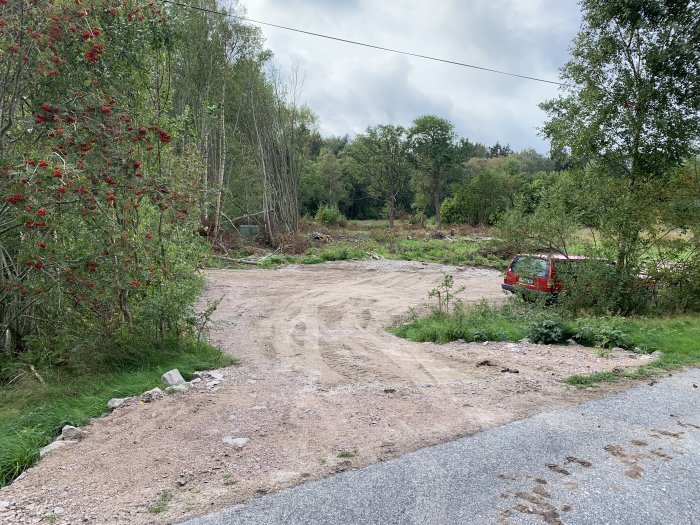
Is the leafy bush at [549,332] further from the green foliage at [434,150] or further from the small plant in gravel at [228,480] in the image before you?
the green foliage at [434,150]

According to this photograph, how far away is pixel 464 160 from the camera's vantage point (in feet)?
158

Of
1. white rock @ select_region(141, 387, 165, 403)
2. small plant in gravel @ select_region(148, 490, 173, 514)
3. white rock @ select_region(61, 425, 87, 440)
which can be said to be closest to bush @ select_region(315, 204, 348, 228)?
white rock @ select_region(141, 387, 165, 403)

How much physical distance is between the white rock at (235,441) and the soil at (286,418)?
1.0 inches

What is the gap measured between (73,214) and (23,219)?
63 cm

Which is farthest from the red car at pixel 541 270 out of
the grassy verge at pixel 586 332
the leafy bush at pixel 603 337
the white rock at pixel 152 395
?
the white rock at pixel 152 395

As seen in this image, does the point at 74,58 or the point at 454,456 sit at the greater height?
the point at 74,58

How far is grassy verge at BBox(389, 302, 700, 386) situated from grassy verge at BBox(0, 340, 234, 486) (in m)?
4.01

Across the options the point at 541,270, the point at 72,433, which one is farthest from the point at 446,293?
the point at 72,433

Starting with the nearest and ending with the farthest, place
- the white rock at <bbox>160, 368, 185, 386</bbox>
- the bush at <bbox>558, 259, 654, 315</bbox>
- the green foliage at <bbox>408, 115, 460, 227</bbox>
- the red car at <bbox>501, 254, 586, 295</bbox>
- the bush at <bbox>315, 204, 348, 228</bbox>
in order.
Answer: the white rock at <bbox>160, 368, 185, 386</bbox>, the bush at <bbox>558, 259, 654, 315</bbox>, the red car at <bbox>501, 254, 586, 295</bbox>, the bush at <bbox>315, 204, 348, 228</bbox>, the green foliage at <bbox>408, 115, 460, 227</bbox>

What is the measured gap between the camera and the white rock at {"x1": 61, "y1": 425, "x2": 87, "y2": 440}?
393cm

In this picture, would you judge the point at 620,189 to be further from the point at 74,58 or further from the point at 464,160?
the point at 464,160

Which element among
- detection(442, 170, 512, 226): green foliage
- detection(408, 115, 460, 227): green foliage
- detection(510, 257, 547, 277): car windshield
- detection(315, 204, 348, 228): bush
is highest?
detection(408, 115, 460, 227): green foliage

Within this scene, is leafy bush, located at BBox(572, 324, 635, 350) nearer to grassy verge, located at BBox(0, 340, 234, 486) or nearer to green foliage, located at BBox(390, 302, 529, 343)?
green foliage, located at BBox(390, 302, 529, 343)

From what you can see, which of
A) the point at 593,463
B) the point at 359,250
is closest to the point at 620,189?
the point at 593,463
